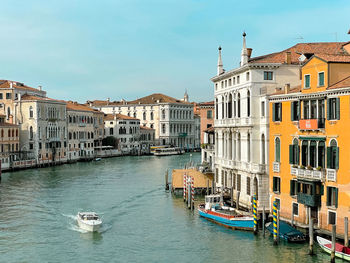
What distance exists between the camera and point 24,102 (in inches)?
1873

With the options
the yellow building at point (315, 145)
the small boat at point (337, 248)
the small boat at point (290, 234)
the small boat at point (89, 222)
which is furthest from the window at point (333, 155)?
the small boat at point (89, 222)

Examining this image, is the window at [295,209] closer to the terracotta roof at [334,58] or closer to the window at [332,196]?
the window at [332,196]

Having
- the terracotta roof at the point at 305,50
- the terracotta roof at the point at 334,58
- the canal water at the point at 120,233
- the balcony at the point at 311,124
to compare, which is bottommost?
the canal water at the point at 120,233

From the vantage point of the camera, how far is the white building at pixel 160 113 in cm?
7975

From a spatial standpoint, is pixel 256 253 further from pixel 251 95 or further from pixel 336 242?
pixel 251 95

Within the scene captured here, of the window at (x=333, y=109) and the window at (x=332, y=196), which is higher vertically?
the window at (x=333, y=109)

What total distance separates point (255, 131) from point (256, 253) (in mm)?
5705

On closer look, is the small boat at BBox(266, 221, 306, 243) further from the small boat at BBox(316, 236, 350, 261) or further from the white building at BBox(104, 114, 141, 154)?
the white building at BBox(104, 114, 141, 154)

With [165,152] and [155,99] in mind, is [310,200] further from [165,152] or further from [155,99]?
[155,99]

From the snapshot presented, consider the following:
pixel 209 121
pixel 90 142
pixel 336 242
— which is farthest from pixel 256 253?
pixel 90 142

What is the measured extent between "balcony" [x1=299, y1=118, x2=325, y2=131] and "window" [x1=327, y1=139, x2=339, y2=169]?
2.22 ft

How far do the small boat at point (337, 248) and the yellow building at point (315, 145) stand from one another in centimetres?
67

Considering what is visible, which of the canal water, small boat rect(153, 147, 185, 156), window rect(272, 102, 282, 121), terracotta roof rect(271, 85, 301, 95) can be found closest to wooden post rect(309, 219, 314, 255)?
the canal water

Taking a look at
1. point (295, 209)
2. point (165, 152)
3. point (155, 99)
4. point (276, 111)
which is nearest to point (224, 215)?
point (295, 209)
